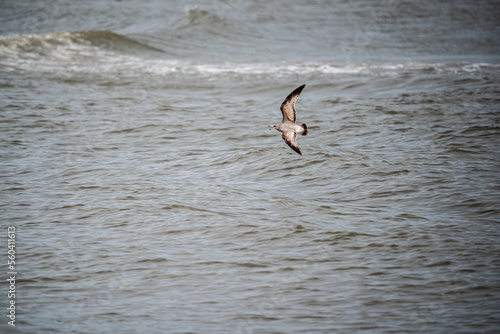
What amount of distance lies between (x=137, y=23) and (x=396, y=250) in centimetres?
2058

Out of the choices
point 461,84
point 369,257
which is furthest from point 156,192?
point 461,84

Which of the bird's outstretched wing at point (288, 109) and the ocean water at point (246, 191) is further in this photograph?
the bird's outstretched wing at point (288, 109)

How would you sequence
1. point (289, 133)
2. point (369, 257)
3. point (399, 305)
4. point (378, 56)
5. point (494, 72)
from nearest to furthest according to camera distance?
point (399, 305) < point (369, 257) < point (289, 133) < point (494, 72) < point (378, 56)

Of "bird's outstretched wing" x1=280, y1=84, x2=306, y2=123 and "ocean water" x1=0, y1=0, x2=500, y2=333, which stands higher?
"bird's outstretched wing" x1=280, y1=84, x2=306, y2=123

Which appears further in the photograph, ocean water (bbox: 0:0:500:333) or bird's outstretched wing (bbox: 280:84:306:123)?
bird's outstretched wing (bbox: 280:84:306:123)

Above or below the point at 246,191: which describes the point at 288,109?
above

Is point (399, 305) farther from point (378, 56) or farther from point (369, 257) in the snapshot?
point (378, 56)

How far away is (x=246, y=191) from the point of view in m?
9.73

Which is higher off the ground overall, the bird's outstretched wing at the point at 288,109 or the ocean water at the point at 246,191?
the bird's outstretched wing at the point at 288,109

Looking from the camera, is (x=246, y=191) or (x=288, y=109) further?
(x=246, y=191)

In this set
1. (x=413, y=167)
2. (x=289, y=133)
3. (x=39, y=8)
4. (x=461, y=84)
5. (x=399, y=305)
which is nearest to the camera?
(x=399, y=305)

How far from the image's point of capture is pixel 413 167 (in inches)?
417

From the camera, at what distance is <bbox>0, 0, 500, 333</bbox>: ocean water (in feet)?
21.4

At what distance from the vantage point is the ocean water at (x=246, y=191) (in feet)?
21.4
